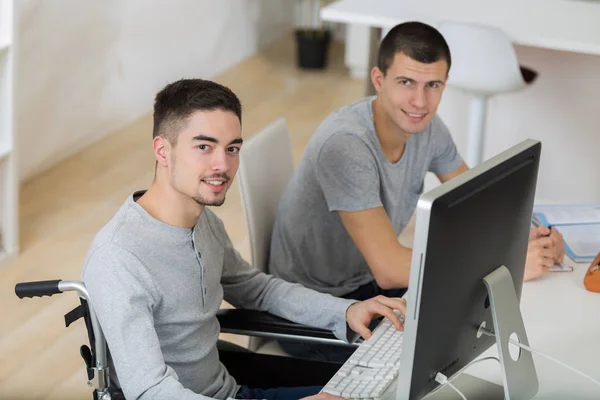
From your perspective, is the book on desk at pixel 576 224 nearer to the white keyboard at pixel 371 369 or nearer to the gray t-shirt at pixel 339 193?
the gray t-shirt at pixel 339 193

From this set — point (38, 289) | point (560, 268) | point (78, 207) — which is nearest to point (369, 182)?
point (560, 268)

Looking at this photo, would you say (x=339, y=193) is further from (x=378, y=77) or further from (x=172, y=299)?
(x=172, y=299)

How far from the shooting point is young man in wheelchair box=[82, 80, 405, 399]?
63.4 inches

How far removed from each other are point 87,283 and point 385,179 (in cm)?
95

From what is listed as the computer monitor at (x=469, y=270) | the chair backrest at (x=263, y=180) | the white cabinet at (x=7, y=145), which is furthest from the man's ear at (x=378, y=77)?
the white cabinet at (x=7, y=145)

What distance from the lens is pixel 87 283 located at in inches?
65.0

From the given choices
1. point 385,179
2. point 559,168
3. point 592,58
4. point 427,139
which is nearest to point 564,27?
point 592,58

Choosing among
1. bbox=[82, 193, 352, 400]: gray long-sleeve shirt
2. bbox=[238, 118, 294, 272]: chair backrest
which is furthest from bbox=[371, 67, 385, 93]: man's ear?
bbox=[82, 193, 352, 400]: gray long-sleeve shirt

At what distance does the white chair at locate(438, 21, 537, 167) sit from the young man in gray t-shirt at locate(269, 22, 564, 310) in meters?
1.00

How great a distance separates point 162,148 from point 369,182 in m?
0.66

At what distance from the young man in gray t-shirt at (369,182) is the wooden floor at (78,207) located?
91 cm

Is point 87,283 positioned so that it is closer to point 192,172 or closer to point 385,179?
point 192,172

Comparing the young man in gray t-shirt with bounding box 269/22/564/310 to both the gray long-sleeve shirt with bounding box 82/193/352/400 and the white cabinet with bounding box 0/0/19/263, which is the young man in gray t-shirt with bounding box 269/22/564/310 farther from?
the white cabinet with bounding box 0/0/19/263

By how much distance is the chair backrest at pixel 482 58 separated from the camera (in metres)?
3.40
